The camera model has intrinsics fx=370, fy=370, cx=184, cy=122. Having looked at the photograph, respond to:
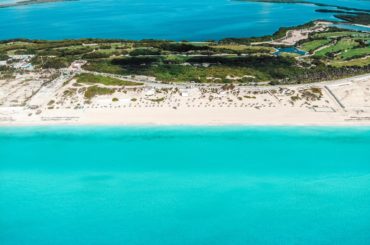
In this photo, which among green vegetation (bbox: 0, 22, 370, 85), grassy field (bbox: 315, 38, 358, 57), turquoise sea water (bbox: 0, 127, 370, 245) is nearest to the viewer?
turquoise sea water (bbox: 0, 127, 370, 245)

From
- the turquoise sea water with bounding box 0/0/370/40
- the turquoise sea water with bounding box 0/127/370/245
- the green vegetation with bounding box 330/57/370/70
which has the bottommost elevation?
the turquoise sea water with bounding box 0/127/370/245


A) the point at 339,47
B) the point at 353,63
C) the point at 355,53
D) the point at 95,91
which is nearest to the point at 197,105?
the point at 95,91

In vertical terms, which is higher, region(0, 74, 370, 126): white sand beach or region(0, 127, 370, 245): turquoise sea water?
region(0, 74, 370, 126): white sand beach

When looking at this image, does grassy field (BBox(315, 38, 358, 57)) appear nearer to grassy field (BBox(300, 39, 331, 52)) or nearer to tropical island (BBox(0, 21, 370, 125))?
tropical island (BBox(0, 21, 370, 125))

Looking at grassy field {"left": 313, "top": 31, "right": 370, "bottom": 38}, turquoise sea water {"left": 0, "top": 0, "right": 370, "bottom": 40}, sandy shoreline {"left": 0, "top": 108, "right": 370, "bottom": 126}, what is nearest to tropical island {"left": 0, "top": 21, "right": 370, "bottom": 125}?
sandy shoreline {"left": 0, "top": 108, "right": 370, "bottom": 126}

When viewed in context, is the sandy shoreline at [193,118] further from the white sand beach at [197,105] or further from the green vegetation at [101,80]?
the green vegetation at [101,80]

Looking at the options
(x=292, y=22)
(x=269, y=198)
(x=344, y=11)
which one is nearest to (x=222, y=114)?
(x=269, y=198)

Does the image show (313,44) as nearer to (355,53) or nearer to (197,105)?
(355,53)
